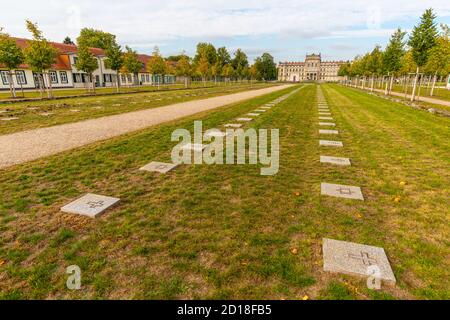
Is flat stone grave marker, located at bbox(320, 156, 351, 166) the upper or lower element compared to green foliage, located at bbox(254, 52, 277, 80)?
lower

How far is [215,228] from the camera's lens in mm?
3322

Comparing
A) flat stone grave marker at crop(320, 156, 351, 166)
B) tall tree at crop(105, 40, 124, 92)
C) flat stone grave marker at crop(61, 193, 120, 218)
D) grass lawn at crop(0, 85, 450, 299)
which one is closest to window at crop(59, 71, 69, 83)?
tall tree at crop(105, 40, 124, 92)

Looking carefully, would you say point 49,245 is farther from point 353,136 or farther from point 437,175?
point 353,136

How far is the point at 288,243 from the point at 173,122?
866 cm

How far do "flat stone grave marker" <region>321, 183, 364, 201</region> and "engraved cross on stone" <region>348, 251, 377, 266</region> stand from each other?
5.20ft

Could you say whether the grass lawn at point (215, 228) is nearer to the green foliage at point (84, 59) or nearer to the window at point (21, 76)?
the green foliage at point (84, 59)

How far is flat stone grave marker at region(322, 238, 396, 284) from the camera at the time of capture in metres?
2.60

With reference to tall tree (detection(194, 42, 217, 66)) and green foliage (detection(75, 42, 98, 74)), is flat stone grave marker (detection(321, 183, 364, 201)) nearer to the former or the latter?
green foliage (detection(75, 42, 98, 74))

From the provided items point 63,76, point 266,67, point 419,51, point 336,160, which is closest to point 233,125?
point 336,160

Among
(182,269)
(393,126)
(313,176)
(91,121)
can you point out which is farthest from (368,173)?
(91,121)

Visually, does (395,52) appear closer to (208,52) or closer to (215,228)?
(215,228)

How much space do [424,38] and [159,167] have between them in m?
22.1

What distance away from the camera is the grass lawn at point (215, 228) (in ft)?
7.89

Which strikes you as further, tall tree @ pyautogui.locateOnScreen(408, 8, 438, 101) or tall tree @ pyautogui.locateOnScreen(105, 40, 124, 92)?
tall tree @ pyautogui.locateOnScreen(105, 40, 124, 92)
